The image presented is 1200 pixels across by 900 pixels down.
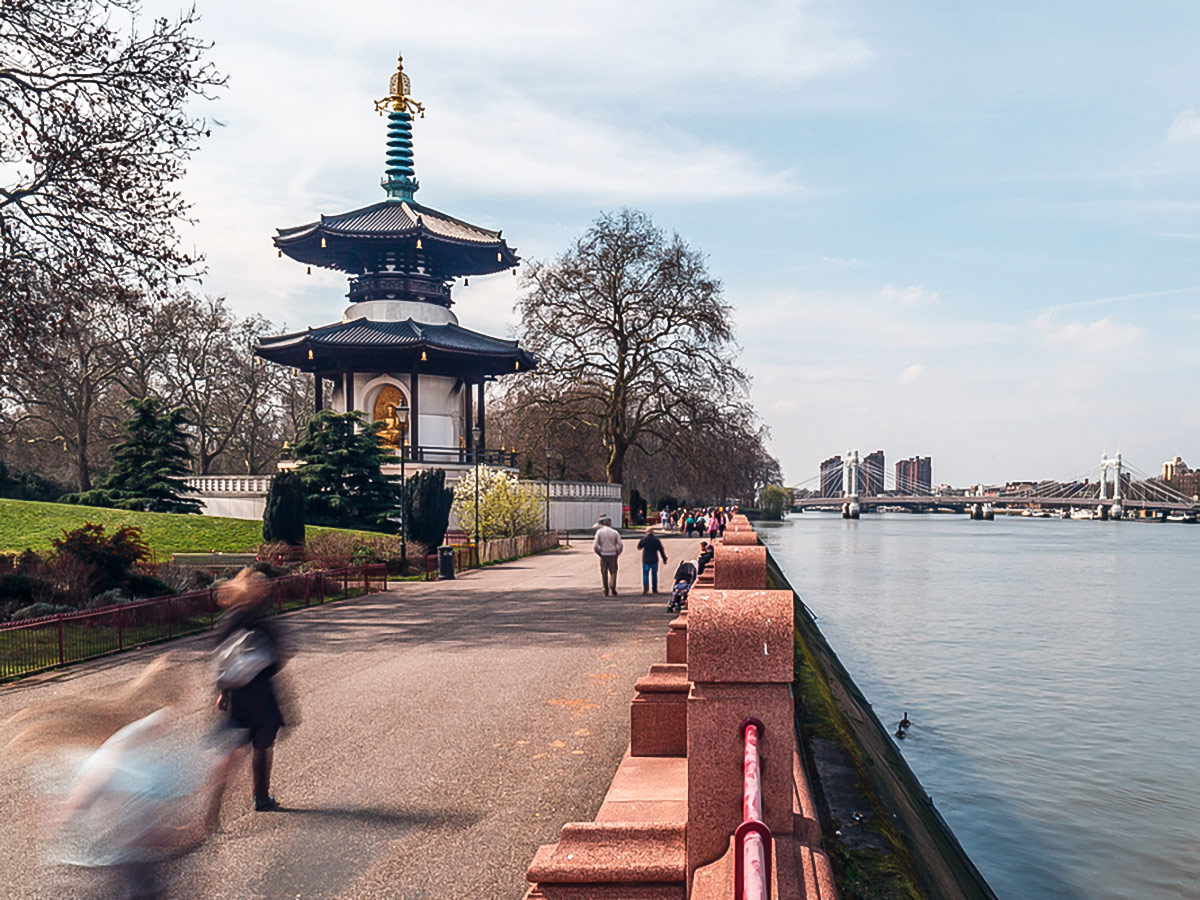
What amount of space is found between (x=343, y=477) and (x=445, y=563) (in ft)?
45.1

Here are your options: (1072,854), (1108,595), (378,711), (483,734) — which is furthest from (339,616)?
(1108,595)

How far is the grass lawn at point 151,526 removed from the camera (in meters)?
32.6

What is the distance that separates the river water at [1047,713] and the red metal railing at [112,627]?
9790 mm

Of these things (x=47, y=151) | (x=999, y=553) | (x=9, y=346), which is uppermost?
(x=47, y=151)

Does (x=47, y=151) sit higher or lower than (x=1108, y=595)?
higher

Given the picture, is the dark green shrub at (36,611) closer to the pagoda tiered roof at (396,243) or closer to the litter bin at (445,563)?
the litter bin at (445,563)

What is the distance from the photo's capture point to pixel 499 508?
4019 cm

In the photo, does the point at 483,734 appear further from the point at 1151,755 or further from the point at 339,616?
the point at 1151,755

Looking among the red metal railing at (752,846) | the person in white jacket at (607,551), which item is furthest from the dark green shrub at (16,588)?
the red metal railing at (752,846)

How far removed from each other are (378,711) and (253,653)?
13.4ft

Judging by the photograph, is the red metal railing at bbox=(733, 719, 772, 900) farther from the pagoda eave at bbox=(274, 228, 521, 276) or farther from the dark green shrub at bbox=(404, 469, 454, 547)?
the pagoda eave at bbox=(274, 228, 521, 276)

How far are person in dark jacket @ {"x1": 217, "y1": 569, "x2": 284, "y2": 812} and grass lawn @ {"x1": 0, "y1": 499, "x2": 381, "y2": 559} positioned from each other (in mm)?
26115

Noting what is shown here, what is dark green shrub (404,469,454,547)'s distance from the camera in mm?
34625

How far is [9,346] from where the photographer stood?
18562mm
